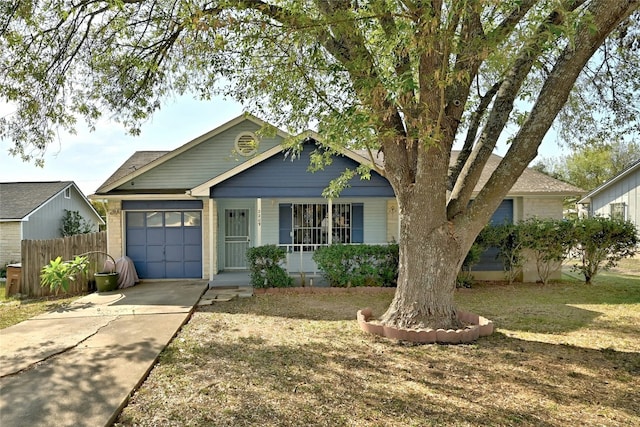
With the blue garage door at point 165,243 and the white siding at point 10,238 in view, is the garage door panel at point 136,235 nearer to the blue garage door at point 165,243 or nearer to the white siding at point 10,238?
the blue garage door at point 165,243

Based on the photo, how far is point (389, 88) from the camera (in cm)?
492

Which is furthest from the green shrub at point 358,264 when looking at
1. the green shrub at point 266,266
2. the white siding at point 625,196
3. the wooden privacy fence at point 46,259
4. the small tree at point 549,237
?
the white siding at point 625,196

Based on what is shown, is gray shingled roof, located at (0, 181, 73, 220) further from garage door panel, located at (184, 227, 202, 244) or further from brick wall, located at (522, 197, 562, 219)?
brick wall, located at (522, 197, 562, 219)

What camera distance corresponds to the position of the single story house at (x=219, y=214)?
12391mm

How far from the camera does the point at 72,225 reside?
20984mm

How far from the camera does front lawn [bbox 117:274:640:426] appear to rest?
146 inches

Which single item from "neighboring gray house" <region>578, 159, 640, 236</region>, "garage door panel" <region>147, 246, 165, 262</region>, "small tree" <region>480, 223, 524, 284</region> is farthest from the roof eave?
"neighboring gray house" <region>578, 159, 640, 236</region>

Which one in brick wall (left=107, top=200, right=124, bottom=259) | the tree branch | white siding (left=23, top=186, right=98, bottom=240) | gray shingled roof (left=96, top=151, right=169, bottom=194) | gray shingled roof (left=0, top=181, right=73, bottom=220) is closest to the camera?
the tree branch

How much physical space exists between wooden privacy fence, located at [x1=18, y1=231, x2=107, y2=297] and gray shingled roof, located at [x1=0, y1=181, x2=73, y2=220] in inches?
326

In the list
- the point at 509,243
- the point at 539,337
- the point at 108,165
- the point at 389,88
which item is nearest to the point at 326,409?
the point at 389,88

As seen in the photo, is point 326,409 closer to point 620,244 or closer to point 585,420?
→ point 585,420

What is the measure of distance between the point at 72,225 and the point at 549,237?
71.4 feet

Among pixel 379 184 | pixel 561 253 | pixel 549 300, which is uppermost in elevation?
pixel 379 184

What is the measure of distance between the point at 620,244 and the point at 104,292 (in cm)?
1432
